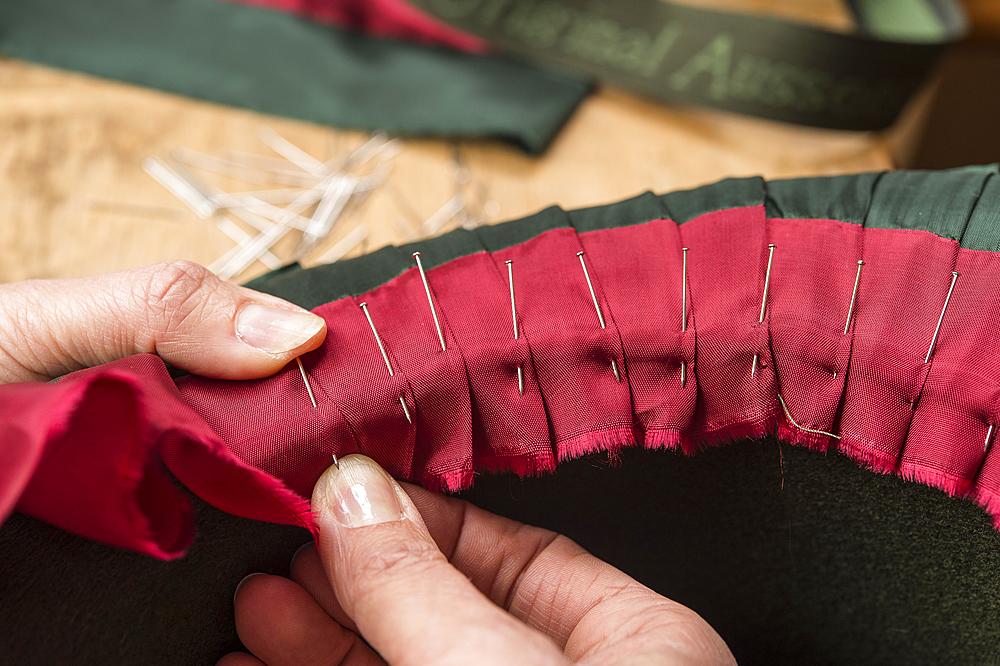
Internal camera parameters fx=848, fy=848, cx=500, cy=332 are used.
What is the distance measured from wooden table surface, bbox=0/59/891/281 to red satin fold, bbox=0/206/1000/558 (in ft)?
2.19

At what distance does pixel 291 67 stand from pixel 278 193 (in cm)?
30

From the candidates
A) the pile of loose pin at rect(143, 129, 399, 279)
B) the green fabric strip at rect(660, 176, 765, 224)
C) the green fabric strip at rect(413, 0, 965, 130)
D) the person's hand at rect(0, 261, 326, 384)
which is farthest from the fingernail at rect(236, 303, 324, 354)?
the green fabric strip at rect(413, 0, 965, 130)

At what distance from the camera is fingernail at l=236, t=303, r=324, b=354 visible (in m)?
0.72

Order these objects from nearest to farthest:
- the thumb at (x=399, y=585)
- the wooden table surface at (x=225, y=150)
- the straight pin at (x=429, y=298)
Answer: the thumb at (x=399, y=585)
the straight pin at (x=429, y=298)
the wooden table surface at (x=225, y=150)

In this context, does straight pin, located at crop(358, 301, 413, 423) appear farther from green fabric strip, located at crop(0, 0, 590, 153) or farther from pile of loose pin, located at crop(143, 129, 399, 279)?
green fabric strip, located at crop(0, 0, 590, 153)

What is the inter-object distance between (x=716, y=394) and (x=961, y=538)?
0.29 meters

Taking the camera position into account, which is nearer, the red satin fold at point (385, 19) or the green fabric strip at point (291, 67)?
the green fabric strip at point (291, 67)

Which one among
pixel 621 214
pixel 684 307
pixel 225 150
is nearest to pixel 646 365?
pixel 684 307

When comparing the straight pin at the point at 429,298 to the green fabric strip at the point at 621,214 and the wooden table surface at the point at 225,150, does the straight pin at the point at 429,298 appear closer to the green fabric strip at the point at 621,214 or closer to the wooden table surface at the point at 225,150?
the green fabric strip at the point at 621,214

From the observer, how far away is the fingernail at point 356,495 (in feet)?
2.33

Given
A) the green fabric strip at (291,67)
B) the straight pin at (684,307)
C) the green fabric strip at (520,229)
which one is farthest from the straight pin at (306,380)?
the green fabric strip at (291,67)

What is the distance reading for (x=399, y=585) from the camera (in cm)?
67

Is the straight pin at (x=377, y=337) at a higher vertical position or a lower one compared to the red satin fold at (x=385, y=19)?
lower

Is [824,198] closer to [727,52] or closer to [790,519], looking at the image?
[790,519]
